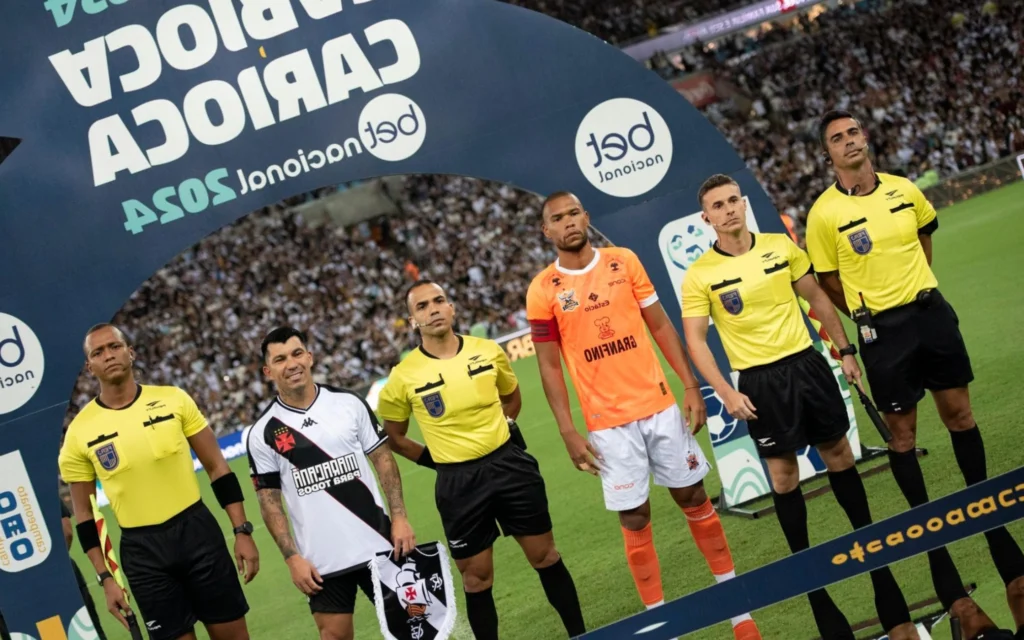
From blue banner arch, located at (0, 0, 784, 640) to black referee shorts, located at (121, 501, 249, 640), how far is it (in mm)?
1922

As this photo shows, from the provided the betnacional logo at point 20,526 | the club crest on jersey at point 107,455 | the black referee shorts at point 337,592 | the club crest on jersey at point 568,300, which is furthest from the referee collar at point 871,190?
the betnacional logo at point 20,526

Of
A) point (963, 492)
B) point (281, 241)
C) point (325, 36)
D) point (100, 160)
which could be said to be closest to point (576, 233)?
point (963, 492)

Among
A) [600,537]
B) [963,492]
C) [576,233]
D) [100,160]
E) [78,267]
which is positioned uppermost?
[100,160]

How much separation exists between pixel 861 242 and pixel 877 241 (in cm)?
7

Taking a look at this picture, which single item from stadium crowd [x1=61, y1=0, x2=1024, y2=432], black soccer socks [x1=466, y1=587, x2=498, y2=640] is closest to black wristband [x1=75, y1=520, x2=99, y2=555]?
black soccer socks [x1=466, y1=587, x2=498, y2=640]

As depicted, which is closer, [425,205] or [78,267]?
[78,267]

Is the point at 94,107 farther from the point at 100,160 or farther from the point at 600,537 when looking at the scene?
the point at 600,537

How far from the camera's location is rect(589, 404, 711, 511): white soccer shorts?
18.1 feet

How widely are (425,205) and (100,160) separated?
76.7ft

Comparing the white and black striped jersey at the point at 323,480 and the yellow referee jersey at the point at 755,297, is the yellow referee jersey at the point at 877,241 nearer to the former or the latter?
the yellow referee jersey at the point at 755,297

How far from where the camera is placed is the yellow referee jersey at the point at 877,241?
212 inches

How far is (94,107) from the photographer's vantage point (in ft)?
23.2

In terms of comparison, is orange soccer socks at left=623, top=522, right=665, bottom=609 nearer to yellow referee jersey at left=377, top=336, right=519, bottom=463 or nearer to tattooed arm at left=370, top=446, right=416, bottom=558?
yellow referee jersey at left=377, top=336, right=519, bottom=463

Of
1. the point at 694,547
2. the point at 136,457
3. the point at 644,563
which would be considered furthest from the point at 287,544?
the point at 694,547
